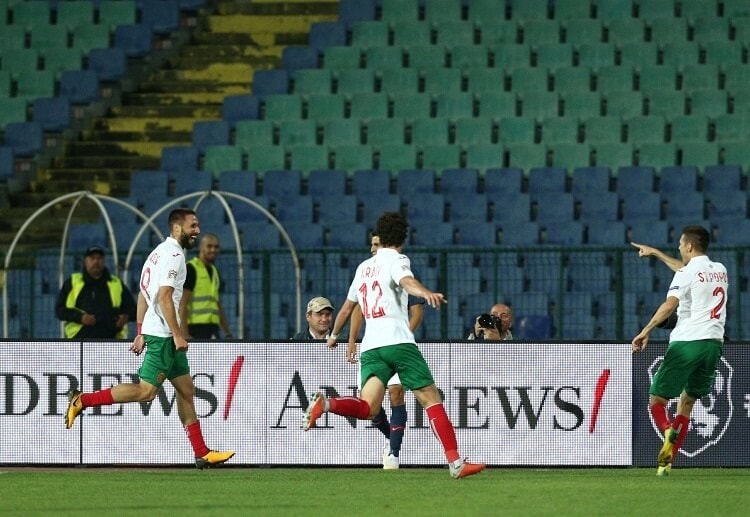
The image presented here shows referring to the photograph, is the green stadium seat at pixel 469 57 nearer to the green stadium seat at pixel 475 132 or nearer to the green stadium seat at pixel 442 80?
the green stadium seat at pixel 442 80

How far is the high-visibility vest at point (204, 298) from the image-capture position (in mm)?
16156

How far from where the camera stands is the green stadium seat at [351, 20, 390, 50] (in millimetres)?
24047

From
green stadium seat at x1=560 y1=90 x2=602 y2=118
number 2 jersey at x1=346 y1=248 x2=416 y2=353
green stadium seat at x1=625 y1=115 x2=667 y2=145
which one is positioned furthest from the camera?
green stadium seat at x1=560 y1=90 x2=602 y2=118

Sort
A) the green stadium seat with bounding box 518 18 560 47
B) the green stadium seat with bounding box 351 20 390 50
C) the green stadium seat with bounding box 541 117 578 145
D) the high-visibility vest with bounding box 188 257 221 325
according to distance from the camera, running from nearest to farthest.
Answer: the high-visibility vest with bounding box 188 257 221 325 < the green stadium seat with bounding box 541 117 578 145 < the green stadium seat with bounding box 518 18 560 47 < the green stadium seat with bounding box 351 20 390 50

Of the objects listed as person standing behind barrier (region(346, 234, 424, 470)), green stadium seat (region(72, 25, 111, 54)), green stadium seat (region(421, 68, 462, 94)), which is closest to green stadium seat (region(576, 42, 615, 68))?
green stadium seat (region(421, 68, 462, 94))

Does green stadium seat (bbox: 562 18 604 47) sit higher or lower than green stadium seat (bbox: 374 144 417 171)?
higher

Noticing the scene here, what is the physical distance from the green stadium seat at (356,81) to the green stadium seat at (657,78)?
3862 millimetres

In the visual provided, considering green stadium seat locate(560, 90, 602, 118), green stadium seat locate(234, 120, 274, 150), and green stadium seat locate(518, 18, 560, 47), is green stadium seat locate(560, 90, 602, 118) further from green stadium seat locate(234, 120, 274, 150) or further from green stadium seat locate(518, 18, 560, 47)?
green stadium seat locate(234, 120, 274, 150)

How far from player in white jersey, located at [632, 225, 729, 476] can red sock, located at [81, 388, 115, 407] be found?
160 inches

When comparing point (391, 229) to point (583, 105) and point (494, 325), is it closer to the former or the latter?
point (494, 325)

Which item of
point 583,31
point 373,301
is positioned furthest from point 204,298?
point 583,31

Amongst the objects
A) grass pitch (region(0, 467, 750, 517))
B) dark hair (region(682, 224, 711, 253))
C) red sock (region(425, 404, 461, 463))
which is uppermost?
dark hair (region(682, 224, 711, 253))

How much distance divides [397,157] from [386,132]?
2.15 feet

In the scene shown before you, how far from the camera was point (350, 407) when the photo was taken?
37.0 feet
